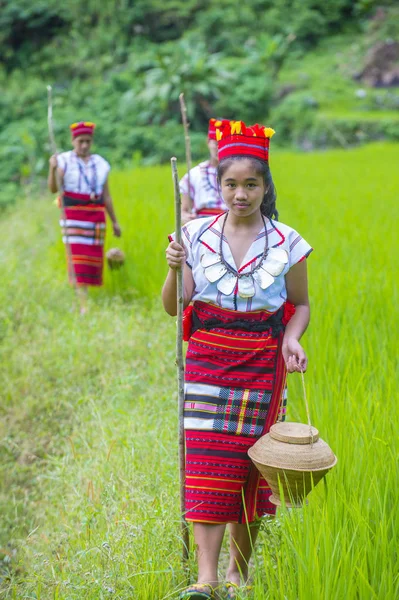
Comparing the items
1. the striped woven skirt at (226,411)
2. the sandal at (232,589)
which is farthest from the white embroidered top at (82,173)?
the sandal at (232,589)

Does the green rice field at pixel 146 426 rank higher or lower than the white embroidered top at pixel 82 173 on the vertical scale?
lower

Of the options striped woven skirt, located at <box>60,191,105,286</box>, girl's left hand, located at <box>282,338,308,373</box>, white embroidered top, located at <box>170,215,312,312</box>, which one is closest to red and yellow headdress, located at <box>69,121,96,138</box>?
striped woven skirt, located at <box>60,191,105,286</box>

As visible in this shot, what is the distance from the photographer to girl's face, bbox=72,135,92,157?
210 inches

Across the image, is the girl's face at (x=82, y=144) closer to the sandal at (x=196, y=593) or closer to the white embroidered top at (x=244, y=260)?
the white embroidered top at (x=244, y=260)

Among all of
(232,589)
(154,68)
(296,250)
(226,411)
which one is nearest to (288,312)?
(296,250)

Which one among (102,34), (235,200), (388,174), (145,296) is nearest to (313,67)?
(102,34)

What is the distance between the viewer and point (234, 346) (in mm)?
2262

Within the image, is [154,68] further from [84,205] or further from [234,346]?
[234,346]

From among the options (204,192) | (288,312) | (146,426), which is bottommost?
(146,426)

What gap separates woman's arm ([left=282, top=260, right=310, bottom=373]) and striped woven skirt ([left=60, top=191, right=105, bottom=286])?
10.9 feet

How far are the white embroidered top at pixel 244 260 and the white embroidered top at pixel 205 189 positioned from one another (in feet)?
7.18

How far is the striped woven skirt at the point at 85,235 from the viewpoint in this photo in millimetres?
5595

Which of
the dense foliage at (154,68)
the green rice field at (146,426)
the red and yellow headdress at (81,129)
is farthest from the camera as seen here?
A: the dense foliage at (154,68)

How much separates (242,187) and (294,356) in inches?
18.5
